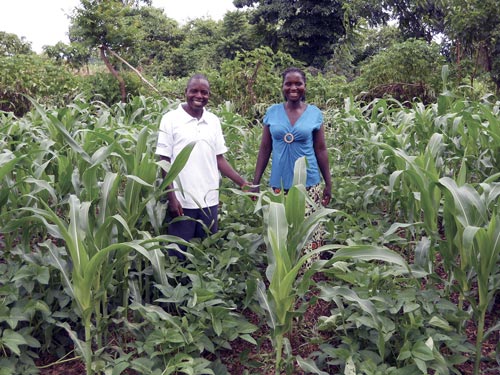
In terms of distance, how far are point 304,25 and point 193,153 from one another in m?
15.0

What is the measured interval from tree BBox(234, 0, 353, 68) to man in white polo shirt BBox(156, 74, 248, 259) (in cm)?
1442

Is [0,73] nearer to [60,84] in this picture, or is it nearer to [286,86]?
[60,84]

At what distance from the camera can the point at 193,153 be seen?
262 centimetres

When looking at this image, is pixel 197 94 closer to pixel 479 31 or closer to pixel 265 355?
pixel 265 355

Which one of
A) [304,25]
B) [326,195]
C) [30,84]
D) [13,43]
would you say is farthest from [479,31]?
[13,43]

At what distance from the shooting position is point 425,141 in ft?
12.8

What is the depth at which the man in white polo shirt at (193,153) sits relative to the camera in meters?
2.61

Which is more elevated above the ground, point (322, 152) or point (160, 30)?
point (160, 30)

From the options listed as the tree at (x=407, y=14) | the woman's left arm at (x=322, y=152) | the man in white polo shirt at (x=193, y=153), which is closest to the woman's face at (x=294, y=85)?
the woman's left arm at (x=322, y=152)

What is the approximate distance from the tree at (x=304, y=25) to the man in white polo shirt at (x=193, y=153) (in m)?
14.4

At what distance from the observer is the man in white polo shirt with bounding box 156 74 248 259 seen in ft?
8.56

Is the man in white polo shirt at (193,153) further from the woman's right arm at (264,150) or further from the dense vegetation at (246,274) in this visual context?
the woman's right arm at (264,150)

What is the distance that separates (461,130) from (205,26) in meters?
22.4

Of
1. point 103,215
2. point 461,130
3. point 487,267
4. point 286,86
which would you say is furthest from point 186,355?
point 461,130
